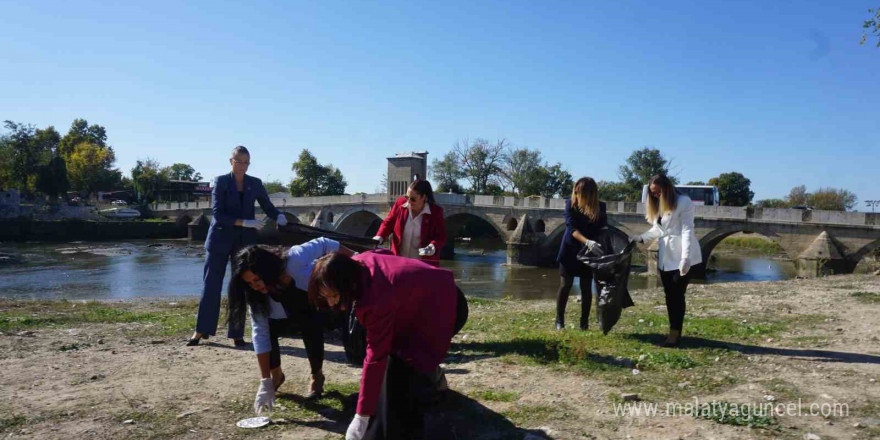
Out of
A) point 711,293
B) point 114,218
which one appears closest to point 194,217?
point 114,218

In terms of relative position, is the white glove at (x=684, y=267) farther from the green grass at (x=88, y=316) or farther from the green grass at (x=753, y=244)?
the green grass at (x=753, y=244)

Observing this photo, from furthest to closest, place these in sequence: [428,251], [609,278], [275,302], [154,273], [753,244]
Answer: [753,244] → [154,273] → [609,278] → [428,251] → [275,302]

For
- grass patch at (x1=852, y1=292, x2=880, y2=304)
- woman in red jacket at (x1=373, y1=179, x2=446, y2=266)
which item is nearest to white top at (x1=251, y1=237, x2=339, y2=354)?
woman in red jacket at (x1=373, y1=179, x2=446, y2=266)

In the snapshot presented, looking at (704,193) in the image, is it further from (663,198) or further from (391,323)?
(391,323)

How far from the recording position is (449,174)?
6906cm

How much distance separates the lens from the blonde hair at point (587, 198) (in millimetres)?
5949

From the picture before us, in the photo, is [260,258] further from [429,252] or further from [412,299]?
[429,252]

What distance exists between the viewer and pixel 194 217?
60.2m

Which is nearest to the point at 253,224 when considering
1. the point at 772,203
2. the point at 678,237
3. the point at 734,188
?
the point at 678,237

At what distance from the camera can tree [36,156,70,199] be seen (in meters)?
61.0

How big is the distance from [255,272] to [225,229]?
2.53 m

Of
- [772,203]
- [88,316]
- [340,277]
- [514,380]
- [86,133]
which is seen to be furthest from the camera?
[86,133]

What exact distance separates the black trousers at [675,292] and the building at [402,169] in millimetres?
35921

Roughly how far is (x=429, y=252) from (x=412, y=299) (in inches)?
83.2
